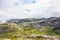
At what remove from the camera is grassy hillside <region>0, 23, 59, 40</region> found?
454 cm

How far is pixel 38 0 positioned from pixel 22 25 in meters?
0.90

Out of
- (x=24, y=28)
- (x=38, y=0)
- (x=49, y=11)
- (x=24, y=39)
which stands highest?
(x=38, y=0)

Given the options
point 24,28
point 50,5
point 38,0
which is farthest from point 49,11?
point 24,28

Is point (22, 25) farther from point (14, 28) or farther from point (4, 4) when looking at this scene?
point (4, 4)

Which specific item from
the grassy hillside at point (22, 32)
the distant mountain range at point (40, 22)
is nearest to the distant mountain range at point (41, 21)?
the distant mountain range at point (40, 22)

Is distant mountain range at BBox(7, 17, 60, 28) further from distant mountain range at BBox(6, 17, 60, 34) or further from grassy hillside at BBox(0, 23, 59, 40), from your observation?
grassy hillside at BBox(0, 23, 59, 40)

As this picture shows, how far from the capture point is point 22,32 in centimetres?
463

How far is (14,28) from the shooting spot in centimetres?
472

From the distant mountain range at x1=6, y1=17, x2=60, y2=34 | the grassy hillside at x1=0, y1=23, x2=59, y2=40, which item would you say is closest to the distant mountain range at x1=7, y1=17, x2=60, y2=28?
the distant mountain range at x1=6, y1=17, x2=60, y2=34

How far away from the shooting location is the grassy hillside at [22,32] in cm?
454

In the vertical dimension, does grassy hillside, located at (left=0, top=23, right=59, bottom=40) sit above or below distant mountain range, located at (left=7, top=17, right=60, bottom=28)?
below

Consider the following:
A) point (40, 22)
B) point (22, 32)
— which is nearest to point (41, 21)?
point (40, 22)

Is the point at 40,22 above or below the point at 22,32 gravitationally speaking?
above

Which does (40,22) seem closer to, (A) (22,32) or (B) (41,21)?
(B) (41,21)
